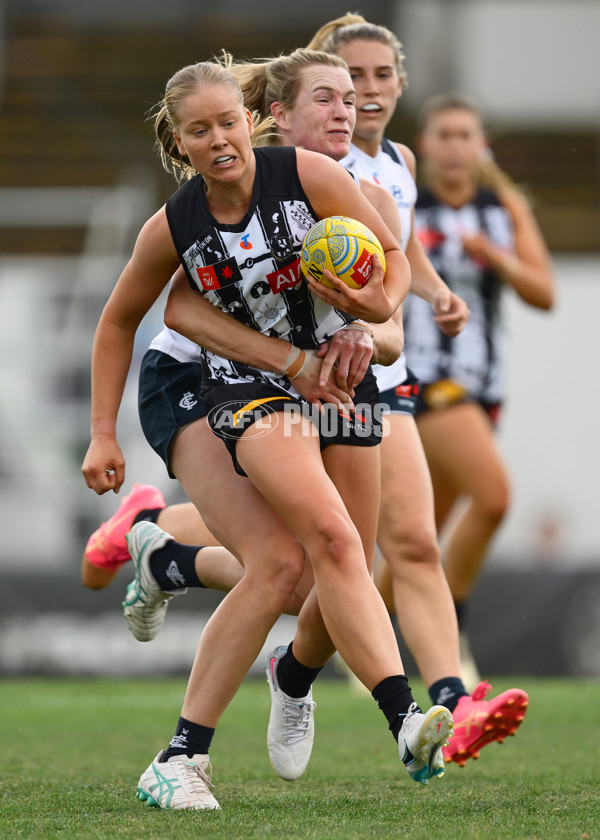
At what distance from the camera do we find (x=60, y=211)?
37.4ft

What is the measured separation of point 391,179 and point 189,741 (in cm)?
193

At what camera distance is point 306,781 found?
3.84 m

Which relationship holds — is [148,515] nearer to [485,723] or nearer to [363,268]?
[485,723]

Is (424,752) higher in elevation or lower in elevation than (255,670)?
higher

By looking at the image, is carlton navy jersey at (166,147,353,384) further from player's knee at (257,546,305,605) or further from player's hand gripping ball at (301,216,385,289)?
player's knee at (257,546,305,605)

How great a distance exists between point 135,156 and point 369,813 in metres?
10.2

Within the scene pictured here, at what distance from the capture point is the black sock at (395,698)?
300cm

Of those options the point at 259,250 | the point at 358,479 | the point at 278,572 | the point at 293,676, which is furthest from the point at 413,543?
the point at 259,250

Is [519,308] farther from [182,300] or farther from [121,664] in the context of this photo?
[182,300]

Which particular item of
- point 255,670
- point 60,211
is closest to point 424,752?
point 255,670

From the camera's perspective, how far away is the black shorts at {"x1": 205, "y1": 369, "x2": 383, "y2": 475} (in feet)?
10.5

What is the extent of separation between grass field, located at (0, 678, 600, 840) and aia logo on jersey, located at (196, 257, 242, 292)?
130cm

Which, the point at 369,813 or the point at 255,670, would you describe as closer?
the point at 369,813

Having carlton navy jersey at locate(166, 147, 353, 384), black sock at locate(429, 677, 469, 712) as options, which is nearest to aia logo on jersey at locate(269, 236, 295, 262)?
carlton navy jersey at locate(166, 147, 353, 384)
